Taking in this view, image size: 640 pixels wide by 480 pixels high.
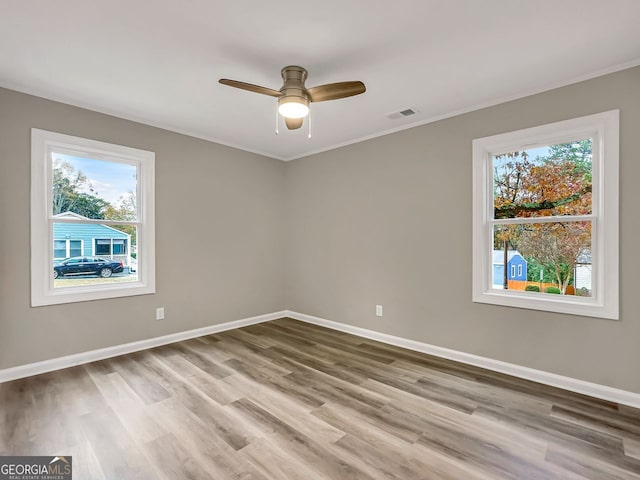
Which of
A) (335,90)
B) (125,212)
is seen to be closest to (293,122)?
(335,90)

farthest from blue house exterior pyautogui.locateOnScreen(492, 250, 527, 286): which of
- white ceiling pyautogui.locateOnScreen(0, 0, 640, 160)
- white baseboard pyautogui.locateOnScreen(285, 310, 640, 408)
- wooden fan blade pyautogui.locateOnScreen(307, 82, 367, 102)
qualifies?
wooden fan blade pyautogui.locateOnScreen(307, 82, 367, 102)

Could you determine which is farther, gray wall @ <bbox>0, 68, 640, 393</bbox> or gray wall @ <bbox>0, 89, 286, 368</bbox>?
gray wall @ <bbox>0, 89, 286, 368</bbox>

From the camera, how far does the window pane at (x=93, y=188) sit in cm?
324

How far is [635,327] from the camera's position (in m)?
2.50

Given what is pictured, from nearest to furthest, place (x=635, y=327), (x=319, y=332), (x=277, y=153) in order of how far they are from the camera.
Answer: (x=635, y=327) → (x=319, y=332) → (x=277, y=153)

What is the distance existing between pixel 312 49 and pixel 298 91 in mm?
296

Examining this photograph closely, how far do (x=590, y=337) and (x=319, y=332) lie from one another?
2.89 m

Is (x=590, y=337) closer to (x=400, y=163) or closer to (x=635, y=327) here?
(x=635, y=327)

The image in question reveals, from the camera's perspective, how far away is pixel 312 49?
2.33 metres

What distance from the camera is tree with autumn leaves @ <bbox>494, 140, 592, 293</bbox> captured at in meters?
2.82

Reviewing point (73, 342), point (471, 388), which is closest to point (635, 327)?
point (471, 388)

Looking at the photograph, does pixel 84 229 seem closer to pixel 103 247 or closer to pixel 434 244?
pixel 103 247

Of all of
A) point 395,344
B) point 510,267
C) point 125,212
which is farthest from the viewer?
point 395,344

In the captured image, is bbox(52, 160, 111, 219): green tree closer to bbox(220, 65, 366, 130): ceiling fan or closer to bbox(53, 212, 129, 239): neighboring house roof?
bbox(53, 212, 129, 239): neighboring house roof
